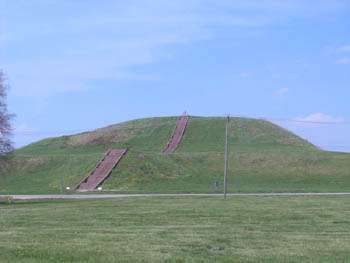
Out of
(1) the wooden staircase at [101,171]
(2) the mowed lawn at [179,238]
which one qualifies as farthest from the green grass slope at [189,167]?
(2) the mowed lawn at [179,238]

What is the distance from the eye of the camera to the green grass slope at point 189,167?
62719mm

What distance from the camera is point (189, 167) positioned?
72.0 m

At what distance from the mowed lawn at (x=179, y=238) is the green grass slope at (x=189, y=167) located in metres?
33.1

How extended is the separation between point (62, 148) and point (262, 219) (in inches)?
2931

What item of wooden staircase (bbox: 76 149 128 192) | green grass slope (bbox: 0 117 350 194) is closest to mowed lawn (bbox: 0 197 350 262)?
green grass slope (bbox: 0 117 350 194)

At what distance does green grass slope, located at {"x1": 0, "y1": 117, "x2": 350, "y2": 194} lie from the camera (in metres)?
62.7

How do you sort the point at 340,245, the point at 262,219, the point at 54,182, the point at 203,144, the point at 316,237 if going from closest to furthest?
the point at 340,245 → the point at 316,237 → the point at 262,219 → the point at 54,182 → the point at 203,144

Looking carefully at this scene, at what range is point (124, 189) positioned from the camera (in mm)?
59844

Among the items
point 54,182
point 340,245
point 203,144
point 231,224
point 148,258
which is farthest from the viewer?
point 203,144

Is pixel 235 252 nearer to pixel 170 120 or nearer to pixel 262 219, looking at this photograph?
pixel 262 219

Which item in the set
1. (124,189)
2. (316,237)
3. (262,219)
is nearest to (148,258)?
(316,237)

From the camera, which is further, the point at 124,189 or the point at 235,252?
the point at 124,189

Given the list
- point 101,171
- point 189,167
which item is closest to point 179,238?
point 101,171

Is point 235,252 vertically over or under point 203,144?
under
